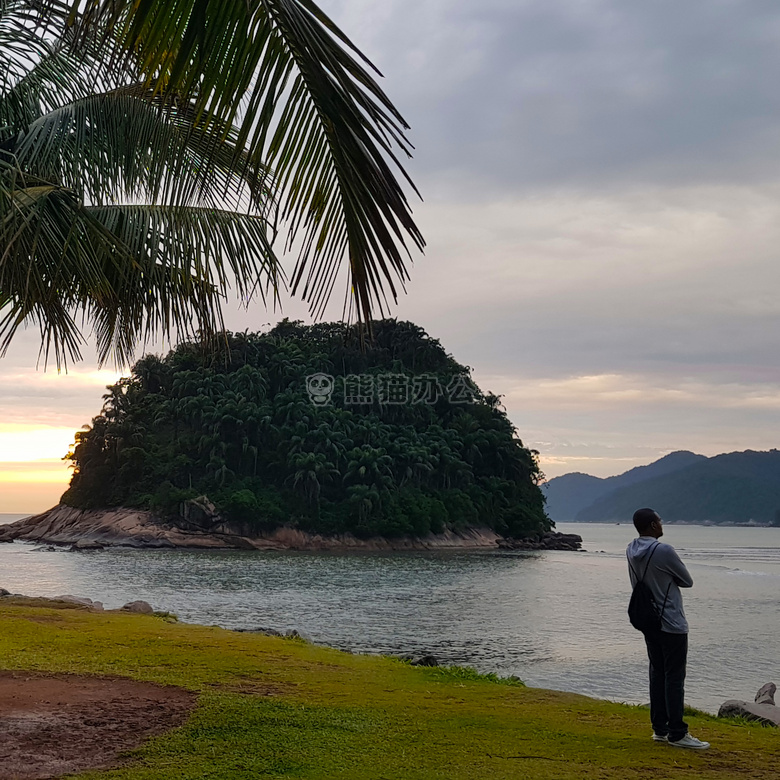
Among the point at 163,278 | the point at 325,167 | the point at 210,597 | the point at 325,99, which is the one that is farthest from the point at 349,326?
the point at 210,597

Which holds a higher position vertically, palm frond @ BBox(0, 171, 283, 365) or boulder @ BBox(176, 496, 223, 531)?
palm frond @ BBox(0, 171, 283, 365)

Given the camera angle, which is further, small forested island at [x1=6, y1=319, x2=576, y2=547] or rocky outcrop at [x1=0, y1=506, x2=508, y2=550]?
small forested island at [x1=6, y1=319, x2=576, y2=547]

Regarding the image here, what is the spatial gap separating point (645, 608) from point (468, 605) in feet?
89.9

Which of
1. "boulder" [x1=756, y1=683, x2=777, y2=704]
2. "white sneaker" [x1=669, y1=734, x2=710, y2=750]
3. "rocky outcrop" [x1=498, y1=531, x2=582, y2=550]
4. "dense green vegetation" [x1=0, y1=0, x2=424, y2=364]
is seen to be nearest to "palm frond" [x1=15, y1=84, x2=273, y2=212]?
"dense green vegetation" [x1=0, y1=0, x2=424, y2=364]

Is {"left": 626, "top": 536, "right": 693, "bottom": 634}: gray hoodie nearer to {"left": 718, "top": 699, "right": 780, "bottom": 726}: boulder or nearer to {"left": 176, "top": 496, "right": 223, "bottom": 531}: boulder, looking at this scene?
{"left": 718, "top": 699, "right": 780, "bottom": 726}: boulder

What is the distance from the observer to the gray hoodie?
6.45 metres

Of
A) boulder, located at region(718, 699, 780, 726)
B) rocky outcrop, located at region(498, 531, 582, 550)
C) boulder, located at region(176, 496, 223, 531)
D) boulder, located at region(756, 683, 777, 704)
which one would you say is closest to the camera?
boulder, located at region(718, 699, 780, 726)

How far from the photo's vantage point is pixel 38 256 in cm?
578

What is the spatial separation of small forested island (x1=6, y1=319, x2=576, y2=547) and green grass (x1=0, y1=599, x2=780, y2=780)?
64631 mm

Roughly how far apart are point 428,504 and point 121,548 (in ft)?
93.9

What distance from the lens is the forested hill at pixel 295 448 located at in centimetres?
7944

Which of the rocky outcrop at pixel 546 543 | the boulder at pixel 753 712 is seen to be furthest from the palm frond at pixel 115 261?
the rocky outcrop at pixel 546 543

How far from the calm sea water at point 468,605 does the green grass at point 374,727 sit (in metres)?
6.93

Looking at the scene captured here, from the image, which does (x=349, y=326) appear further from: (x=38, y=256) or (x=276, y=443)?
(x=276, y=443)
